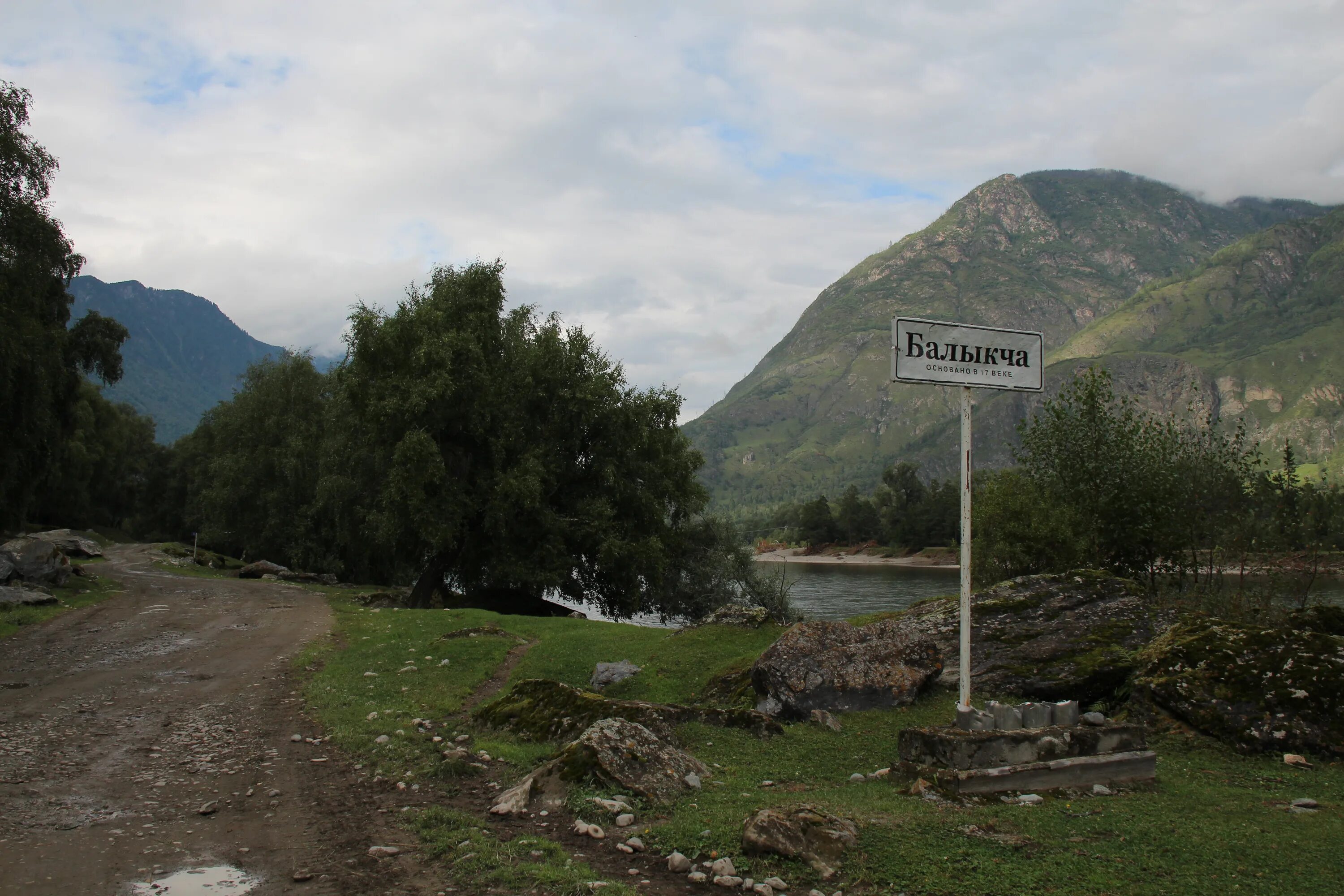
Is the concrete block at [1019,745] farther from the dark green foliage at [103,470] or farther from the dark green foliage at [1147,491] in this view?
the dark green foliage at [103,470]

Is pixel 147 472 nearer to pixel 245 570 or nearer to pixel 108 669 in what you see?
pixel 245 570

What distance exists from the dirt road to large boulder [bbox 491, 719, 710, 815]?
1423 mm

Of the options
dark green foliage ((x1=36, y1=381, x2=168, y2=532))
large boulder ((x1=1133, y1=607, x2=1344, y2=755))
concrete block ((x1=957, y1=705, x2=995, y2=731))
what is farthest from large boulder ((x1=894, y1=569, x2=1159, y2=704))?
dark green foliage ((x1=36, y1=381, x2=168, y2=532))

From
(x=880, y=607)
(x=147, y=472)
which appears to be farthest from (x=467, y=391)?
(x=147, y=472)

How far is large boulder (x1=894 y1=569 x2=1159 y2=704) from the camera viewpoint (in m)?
12.2

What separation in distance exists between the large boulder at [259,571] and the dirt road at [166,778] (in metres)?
22.8

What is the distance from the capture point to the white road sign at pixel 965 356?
964cm

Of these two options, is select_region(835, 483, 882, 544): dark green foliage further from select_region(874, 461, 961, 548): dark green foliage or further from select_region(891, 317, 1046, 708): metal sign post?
select_region(891, 317, 1046, 708): metal sign post

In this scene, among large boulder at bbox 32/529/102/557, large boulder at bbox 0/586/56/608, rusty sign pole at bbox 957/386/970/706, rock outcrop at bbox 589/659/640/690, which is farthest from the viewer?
large boulder at bbox 32/529/102/557

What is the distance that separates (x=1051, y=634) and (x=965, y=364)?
5.76m

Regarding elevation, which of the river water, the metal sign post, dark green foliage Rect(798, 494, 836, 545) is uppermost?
the metal sign post

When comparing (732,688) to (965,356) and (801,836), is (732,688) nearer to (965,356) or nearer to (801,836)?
(965,356)

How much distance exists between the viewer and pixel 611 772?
8125mm

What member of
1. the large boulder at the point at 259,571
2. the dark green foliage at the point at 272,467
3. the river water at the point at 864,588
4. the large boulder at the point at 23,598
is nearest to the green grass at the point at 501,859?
the large boulder at the point at 23,598
